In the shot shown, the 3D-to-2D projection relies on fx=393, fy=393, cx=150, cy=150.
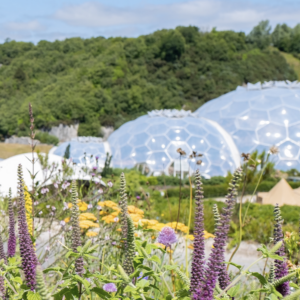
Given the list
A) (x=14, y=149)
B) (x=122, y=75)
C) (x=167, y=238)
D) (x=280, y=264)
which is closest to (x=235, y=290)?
(x=280, y=264)

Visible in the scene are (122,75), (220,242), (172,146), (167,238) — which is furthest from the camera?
(122,75)

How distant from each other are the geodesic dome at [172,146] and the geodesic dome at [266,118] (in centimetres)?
82

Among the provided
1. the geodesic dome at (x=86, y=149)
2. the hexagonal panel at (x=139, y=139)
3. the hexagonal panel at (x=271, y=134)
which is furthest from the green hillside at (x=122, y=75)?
the hexagonal panel at (x=271, y=134)

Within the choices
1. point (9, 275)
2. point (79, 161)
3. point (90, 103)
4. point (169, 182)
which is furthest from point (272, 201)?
point (90, 103)

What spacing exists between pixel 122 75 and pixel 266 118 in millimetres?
32951

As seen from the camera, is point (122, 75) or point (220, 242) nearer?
point (220, 242)

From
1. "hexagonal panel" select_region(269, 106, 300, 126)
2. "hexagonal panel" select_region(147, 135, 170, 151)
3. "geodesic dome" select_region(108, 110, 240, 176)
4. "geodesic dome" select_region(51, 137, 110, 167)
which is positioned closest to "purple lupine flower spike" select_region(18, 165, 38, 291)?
"geodesic dome" select_region(108, 110, 240, 176)

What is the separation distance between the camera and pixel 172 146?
18.9 metres

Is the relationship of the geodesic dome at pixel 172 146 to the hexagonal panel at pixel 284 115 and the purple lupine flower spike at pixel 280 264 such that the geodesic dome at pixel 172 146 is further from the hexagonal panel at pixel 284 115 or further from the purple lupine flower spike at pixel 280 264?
the purple lupine flower spike at pixel 280 264

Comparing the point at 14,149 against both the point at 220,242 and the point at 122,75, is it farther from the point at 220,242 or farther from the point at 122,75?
the point at 220,242

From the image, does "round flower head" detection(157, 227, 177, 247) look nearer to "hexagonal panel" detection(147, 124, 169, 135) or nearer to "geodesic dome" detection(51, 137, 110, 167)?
"geodesic dome" detection(51, 137, 110, 167)

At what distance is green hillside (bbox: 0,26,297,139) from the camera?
4597 cm

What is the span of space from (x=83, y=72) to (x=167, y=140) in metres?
34.3

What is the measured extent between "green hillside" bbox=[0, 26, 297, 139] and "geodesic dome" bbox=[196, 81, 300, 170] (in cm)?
2427
